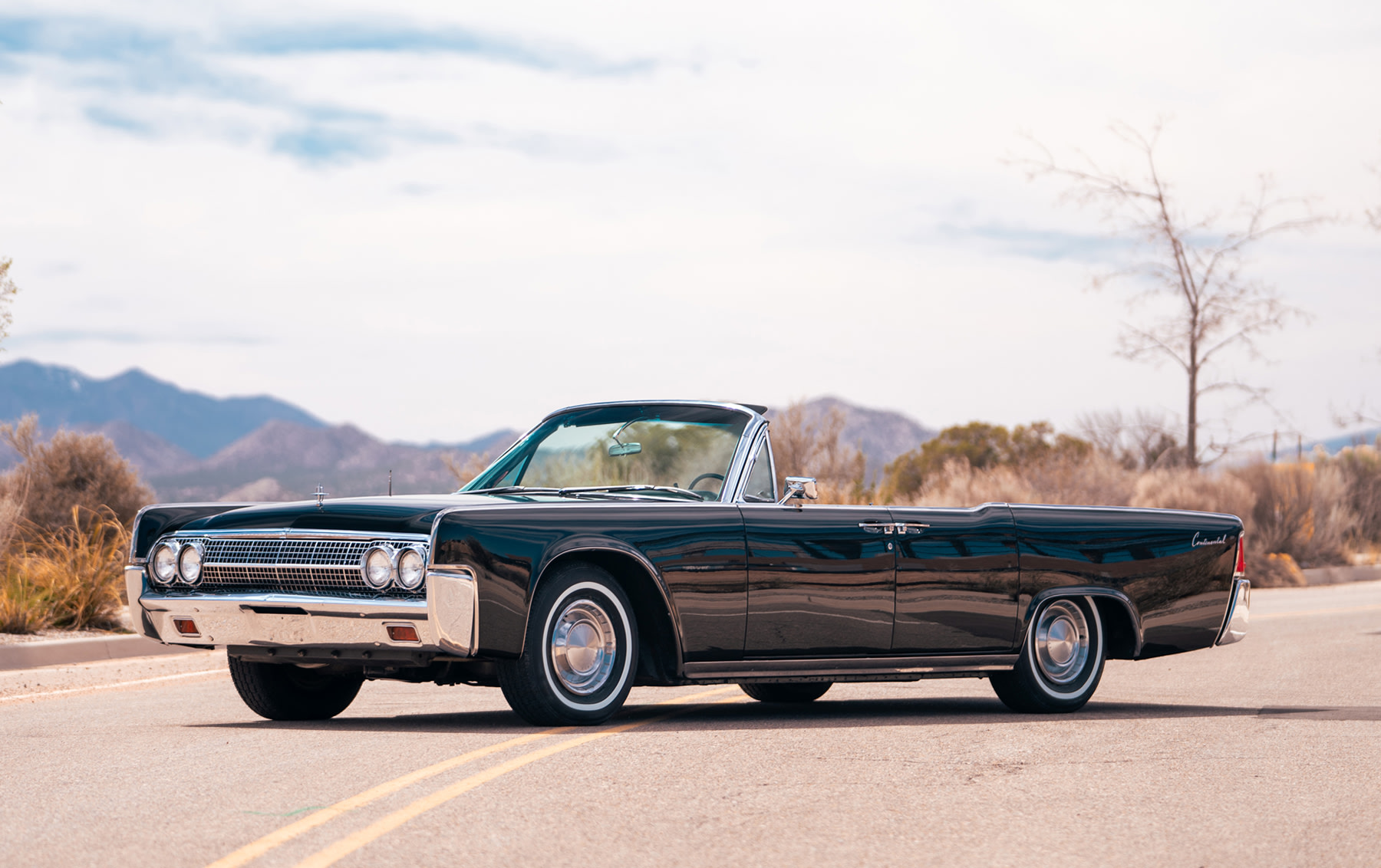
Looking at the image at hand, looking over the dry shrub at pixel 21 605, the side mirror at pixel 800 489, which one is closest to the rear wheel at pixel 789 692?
the side mirror at pixel 800 489

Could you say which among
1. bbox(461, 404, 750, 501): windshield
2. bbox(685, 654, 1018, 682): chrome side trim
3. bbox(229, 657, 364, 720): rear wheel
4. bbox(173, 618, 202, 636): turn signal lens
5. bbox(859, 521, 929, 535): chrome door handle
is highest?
bbox(461, 404, 750, 501): windshield

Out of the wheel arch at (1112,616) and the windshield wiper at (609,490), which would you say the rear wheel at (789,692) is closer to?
the wheel arch at (1112,616)

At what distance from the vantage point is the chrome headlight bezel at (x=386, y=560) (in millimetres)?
7664

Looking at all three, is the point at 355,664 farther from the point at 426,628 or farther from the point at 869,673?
the point at 869,673

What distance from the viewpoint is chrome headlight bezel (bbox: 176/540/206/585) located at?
8281 millimetres

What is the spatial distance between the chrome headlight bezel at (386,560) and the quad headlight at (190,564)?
105cm

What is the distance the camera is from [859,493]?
25.8m

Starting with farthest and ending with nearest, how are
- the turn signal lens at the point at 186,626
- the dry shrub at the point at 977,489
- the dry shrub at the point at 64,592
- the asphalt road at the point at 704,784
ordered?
1. the dry shrub at the point at 977,489
2. the dry shrub at the point at 64,592
3. the turn signal lens at the point at 186,626
4. the asphalt road at the point at 704,784

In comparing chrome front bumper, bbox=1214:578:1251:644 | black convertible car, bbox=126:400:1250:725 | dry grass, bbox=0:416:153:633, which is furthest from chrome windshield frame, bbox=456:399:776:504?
dry grass, bbox=0:416:153:633

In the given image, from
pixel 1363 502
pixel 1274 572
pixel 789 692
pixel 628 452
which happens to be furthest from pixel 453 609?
pixel 1363 502

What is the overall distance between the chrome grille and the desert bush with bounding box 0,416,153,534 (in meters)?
14.9

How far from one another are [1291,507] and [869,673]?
22864mm

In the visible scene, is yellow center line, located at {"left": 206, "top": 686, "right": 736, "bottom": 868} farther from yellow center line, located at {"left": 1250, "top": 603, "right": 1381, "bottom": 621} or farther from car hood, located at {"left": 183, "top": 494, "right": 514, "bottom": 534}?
yellow center line, located at {"left": 1250, "top": 603, "right": 1381, "bottom": 621}

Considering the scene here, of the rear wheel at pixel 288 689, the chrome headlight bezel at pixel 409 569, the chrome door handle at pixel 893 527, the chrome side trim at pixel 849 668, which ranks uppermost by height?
the chrome door handle at pixel 893 527
